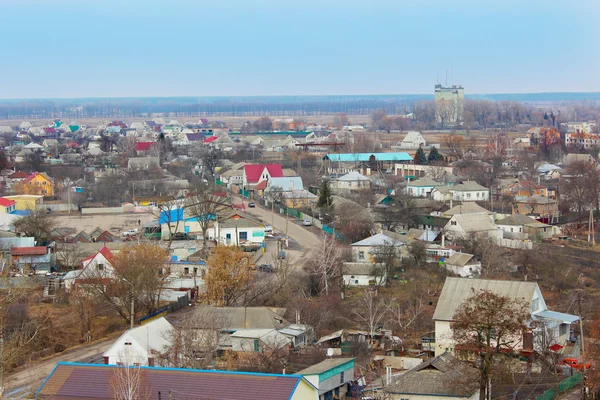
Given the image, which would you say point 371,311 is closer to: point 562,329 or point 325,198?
point 562,329

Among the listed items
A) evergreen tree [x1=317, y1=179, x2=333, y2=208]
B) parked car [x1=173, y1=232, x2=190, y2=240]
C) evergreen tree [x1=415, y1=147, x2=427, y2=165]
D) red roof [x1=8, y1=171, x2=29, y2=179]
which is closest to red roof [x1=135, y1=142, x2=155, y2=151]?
red roof [x1=8, y1=171, x2=29, y2=179]

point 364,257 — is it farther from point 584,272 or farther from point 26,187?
point 26,187

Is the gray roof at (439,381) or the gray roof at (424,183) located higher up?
the gray roof at (439,381)

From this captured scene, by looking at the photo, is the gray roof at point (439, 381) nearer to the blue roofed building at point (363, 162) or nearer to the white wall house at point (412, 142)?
the blue roofed building at point (363, 162)

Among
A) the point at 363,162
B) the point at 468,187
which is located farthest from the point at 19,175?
the point at 468,187

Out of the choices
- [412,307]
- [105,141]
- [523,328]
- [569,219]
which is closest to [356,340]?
[412,307]

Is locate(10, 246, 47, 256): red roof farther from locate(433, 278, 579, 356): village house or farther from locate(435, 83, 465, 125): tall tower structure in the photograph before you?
locate(435, 83, 465, 125): tall tower structure

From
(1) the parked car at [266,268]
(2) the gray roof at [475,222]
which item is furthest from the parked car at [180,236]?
(2) the gray roof at [475,222]
